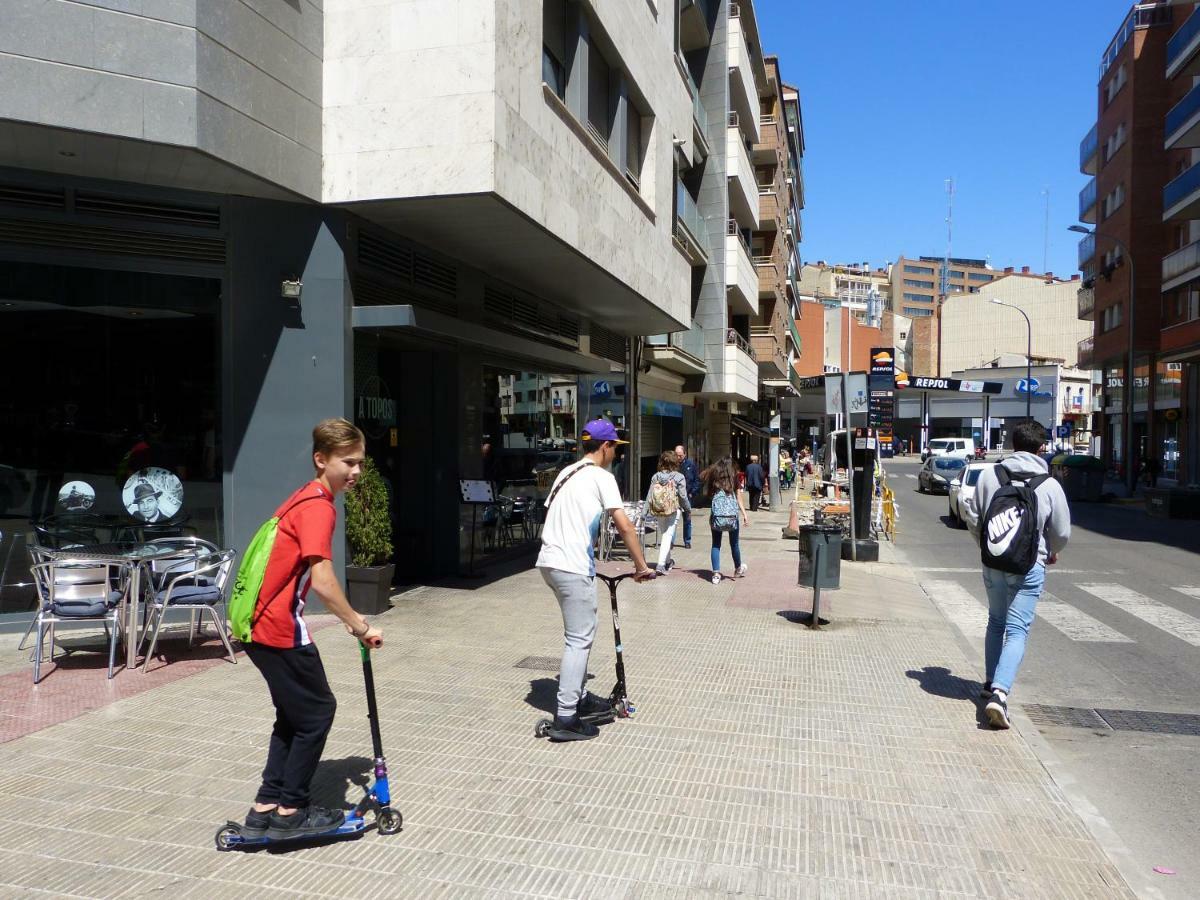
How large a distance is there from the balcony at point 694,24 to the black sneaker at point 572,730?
20041 millimetres

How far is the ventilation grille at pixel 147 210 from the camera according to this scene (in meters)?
7.84

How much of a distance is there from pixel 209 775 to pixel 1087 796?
464cm

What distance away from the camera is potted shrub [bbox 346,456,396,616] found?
9.00 m

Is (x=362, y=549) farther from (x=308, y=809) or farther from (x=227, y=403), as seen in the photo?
(x=308, y=809)

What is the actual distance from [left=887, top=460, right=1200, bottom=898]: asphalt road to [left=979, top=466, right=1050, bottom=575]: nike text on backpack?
1.16 metres

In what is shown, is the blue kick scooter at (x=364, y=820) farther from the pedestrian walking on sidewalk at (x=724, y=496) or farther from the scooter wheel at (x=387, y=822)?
the pedestrian walking on sidewalk at (x=724, y=496)

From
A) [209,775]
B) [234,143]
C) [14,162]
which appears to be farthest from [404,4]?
[209,775]

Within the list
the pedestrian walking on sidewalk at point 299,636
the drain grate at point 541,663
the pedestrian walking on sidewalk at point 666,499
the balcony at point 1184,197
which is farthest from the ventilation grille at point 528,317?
the balcony at point 1184,197

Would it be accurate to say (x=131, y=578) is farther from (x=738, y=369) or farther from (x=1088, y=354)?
(x=1088, y=354)

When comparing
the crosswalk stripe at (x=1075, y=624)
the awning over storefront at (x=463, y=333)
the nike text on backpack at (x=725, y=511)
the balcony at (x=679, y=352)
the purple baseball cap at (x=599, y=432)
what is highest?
the balcony at (x=679, y=352)

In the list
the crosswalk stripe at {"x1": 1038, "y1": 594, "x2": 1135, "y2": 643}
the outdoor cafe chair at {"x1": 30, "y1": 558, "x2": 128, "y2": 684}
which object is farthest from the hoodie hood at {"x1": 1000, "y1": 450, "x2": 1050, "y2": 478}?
the outdoor cafe chair at {"x1": 30, "y1": 558, "x2": 128, "y2": 684}

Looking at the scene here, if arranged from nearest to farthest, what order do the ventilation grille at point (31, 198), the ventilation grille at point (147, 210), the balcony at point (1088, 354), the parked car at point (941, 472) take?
the ventilation grille at point (31, 198) < the ventilation grille at point (147, 210) < the parked car at point (941, 472) < the balcony at point (1088, 354)

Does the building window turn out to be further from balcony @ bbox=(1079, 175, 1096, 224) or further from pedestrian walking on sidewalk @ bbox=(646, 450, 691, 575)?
balcony @ bbox=(1079, 175, 1096, 224)

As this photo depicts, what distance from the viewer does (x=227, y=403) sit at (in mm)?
8617
